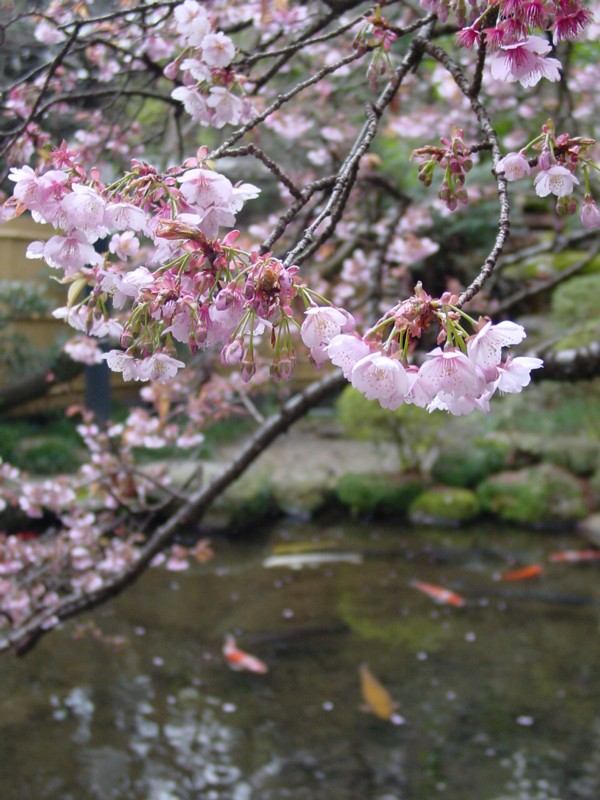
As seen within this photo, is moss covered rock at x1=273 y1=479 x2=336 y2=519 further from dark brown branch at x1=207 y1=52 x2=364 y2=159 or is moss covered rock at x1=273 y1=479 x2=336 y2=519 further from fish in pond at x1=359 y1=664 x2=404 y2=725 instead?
dark brown branch at x1=207 y1=52 x2=364 y2=159

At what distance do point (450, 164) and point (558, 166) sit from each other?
115 millimetres

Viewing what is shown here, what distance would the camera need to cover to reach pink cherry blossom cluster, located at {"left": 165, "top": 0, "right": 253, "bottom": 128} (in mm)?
1089

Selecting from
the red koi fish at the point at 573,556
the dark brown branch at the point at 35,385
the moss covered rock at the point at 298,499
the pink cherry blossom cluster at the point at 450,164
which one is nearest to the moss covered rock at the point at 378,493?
the moss covered rock at the point at 298,499

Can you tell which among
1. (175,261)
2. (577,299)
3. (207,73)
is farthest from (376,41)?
(577,299)

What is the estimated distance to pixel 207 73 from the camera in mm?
1101

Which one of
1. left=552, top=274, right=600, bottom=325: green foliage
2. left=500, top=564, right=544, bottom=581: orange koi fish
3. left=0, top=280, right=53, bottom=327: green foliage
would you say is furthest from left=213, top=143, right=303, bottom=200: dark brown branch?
left=552, top=274, right=600, bottom=325: green foliage

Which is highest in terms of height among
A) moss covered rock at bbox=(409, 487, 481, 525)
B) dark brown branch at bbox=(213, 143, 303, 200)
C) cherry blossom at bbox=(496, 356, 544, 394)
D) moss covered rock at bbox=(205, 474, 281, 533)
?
dark brown branch at bbox=(213, 143, 303, 200)

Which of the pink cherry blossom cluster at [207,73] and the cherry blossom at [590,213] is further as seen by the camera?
the pink cherry blossom cluster at [207,73]

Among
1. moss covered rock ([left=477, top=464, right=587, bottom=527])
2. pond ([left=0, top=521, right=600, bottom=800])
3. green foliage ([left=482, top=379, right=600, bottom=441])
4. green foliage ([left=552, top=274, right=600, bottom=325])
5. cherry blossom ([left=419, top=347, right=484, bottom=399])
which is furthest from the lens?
green foliage ([left=482, top=379, right=600, bottom=441])

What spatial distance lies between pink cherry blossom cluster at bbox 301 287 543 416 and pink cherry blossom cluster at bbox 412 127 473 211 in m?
0.25

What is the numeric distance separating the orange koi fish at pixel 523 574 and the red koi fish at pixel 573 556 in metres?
0.27

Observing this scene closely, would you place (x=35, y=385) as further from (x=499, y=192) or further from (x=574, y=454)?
(x=499, y=192)

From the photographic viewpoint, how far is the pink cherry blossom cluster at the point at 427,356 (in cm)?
68

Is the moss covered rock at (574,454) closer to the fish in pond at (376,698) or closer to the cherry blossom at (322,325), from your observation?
the fish in pond at (376,698)
